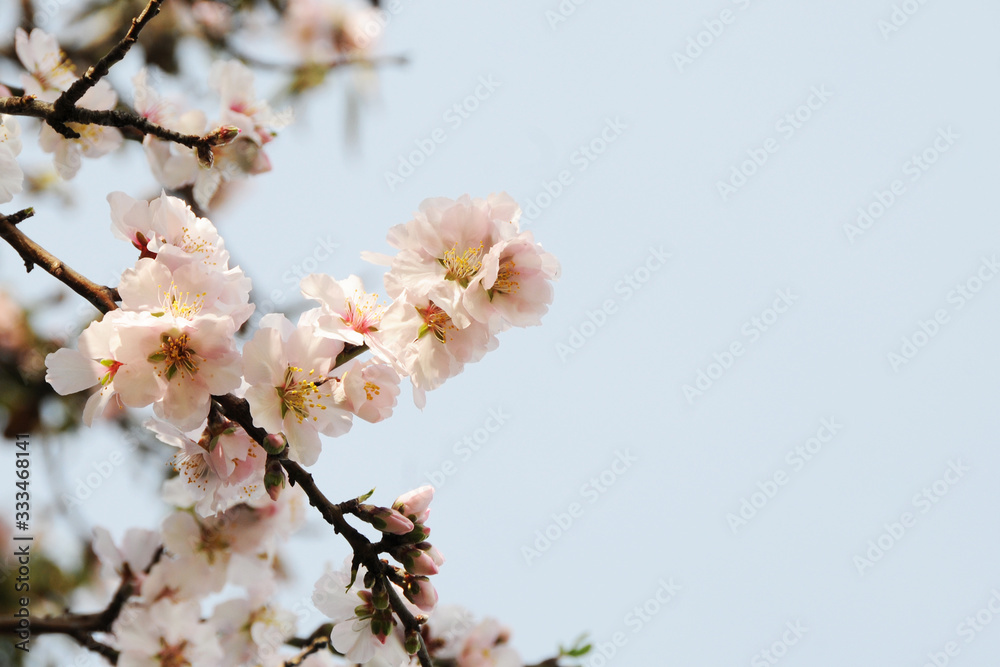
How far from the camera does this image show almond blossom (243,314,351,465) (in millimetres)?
1173

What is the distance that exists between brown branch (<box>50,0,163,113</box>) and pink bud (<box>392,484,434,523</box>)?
34.0 inches

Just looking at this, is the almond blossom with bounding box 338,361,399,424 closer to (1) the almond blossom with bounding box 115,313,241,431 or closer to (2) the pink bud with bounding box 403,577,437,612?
(1) the almond blossom with bounding box 115,313,241,431

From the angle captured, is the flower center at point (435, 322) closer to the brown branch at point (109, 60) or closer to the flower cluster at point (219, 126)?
the brown branch at point (109, 60)

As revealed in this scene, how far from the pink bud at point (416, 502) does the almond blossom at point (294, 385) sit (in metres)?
0.18

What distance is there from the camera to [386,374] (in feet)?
4.09

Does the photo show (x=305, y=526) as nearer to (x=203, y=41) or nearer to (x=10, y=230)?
(x=10, y=230)

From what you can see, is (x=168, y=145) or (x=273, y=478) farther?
(x=168, y=145)

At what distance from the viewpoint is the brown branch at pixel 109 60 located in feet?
3.61

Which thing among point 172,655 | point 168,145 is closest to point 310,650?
point 172,655

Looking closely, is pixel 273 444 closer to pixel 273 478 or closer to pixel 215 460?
pixel 273 478

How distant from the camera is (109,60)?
1110 millimetres

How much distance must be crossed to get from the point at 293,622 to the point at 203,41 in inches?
79.8

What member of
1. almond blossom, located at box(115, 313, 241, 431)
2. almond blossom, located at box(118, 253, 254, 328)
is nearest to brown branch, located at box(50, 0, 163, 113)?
almond blossom, located at box(118, 253, 254, 328)

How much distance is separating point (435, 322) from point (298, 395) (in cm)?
27
